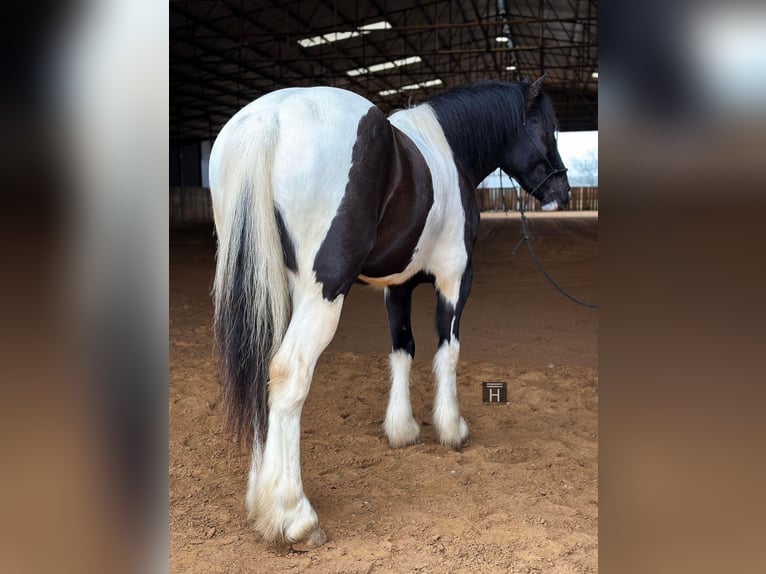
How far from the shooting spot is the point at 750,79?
2.32ft

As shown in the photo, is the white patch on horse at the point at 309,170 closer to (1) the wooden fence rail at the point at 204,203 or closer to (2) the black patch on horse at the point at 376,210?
(2) the black patch on horse at the point at 376,210

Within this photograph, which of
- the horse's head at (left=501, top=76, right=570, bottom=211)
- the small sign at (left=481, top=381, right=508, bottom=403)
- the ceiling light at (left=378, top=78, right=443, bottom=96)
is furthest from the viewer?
the ceiling light at (left=378, top=78, right=443, bottom=96)

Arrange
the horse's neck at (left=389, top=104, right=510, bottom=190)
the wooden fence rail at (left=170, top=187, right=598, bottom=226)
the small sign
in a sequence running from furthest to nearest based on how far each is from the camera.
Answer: the wooden fence rail at (left=170, top=187, right=598, bottom=226)
the small sign
the horse's neck at (left=389, top=104, right=510, bottom=190)

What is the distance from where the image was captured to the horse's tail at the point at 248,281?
Result: 2.05m

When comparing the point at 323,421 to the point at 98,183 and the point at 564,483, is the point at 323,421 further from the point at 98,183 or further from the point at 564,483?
the point at 98,183

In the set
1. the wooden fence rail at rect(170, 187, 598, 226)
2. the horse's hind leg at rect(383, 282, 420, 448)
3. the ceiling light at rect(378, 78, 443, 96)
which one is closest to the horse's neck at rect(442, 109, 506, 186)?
the horse's hind leg at rect(383, 282, 420, 448)

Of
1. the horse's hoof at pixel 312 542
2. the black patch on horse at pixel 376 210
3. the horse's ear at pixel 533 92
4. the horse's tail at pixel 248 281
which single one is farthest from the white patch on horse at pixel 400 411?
the horse's ear at pixel 533 92

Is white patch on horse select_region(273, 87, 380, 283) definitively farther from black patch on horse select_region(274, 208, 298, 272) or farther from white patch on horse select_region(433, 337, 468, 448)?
white patch on horse select_region(433, 337, 468, 448)

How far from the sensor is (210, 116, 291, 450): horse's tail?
6.74 ft

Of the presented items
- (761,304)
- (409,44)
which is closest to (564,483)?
(761,304)

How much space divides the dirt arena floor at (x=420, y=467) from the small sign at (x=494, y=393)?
0.20 ft

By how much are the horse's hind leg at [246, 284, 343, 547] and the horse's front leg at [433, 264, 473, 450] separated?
1092 mm

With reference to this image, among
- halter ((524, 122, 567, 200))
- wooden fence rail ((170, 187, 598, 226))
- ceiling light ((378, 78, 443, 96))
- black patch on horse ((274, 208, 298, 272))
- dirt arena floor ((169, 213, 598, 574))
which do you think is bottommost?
dirt arena floor ((169, 213, 598, 574))

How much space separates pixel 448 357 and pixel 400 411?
1.34 feet
